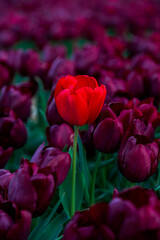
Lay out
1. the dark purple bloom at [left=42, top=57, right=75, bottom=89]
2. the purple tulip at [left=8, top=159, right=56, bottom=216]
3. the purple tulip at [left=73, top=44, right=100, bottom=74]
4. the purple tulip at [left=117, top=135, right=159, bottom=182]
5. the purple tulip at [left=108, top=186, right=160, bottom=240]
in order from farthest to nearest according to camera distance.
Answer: the purple tulip at [left=73, top=44, right=100, bottom=74], the dark purple bloom at [left=42, top=57, right=75, bottom=89], the purple tulip at [left=117, top=135, right=159, bottom=182], the purple tulip at [left=8, top=159, right=56, bottom=216], the purple tulip at [left=108, top=186, right=160, bottom=240]

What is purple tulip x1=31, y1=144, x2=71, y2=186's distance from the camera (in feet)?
1.99

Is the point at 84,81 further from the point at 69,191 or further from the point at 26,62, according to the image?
the point at 26,62

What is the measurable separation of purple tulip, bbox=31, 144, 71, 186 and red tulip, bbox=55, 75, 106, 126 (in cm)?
7

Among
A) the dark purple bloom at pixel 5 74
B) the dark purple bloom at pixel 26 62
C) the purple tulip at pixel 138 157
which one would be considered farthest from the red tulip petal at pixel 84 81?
the dark purple bloom at pixel 26 62

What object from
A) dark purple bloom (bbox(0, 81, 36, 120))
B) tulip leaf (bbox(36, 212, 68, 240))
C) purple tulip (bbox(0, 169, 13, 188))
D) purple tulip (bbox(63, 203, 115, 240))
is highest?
purple tulip (bbox(63, 203, 115, 240))

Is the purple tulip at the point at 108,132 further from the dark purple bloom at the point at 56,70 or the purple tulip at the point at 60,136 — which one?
the dark purple bloom at the point at 56,70

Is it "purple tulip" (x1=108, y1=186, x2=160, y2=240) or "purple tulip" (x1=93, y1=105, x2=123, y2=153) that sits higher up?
"purple tulip" (x1=108, y1=186, x2=160, y2=240)

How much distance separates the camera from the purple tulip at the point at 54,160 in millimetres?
605

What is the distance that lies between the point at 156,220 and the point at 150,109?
0.40 m

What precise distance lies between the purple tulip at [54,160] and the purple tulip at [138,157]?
11 centimetres

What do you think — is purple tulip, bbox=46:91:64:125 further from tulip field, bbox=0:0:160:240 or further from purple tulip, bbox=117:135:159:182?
purple tulip, bbox=117:135:159:182

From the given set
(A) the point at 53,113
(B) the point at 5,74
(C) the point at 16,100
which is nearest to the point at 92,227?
(A) the point at 53,113

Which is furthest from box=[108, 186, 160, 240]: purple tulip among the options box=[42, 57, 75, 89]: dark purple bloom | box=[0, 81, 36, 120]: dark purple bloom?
box=[42, 57, 75, 89]: dark purple bloom

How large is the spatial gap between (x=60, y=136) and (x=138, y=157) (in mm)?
207
